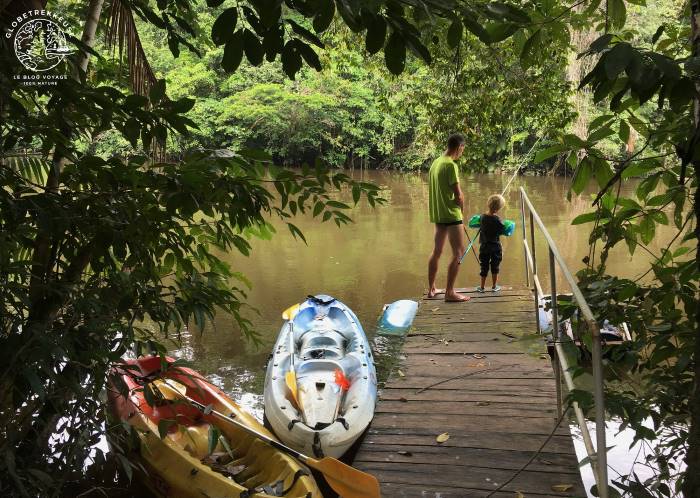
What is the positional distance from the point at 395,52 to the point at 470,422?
303 centimetres

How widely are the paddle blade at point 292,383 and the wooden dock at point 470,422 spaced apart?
615 millimetres

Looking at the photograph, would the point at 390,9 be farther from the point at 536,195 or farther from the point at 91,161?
the point at 536,195

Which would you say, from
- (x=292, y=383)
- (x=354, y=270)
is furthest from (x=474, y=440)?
(x=354, y=270)

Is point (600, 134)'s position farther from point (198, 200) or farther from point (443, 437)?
point (443, 437)

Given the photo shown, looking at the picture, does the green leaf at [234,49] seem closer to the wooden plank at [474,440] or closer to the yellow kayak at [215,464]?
A: the yellow kayak at [215,464]

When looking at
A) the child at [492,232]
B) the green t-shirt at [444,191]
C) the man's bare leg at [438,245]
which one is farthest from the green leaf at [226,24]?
the child at [492,232]

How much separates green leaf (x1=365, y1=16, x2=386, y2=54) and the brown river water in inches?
145

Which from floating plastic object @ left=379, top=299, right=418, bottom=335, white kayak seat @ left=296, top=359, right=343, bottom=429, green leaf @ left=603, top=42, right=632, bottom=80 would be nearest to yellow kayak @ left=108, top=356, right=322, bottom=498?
white kayak seat @ left=296, top=359, right=343, bottom=429

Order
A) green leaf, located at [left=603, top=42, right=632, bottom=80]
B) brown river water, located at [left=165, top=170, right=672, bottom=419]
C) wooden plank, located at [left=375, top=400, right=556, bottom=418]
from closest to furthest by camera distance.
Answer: green leaf, located at [left=603, top=42, right=632, bottom=80] → wooden plank, located at [left=375, top=400, right=556, bottom=418] → brown river water, located at [left=165, top=170, right=672, bottom=419]

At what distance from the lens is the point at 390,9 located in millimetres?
1028

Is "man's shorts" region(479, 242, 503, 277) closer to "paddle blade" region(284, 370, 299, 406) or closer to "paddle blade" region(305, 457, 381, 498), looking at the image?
"paddle blade" region(284, 370, 299, 406)

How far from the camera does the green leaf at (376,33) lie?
3.30 feet

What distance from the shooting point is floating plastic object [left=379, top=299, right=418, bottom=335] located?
734 centimetres

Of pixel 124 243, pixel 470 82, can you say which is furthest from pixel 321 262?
pixel 124 243
